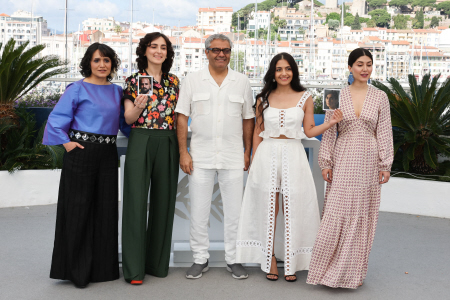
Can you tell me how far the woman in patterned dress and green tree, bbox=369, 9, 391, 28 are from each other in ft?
385

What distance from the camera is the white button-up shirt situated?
3777mm

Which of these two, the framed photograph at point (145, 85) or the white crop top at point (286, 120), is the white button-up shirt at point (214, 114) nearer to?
the white crop top at point (286, 120)

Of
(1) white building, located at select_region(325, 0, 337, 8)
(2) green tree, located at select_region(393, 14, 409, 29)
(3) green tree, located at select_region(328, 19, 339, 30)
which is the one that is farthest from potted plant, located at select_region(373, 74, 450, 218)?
(1) white building, located at select_region(325, 0, 337, 8)

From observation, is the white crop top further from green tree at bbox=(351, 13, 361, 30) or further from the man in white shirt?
green tree at bbox=(351, 13, 361, 30)

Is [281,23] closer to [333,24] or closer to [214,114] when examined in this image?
[333,24]

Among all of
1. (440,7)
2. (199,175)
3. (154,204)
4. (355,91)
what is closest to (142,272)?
(154,204)

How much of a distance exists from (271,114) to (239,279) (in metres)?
1.27

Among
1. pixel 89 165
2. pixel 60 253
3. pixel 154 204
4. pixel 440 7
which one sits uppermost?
pixel 440 7

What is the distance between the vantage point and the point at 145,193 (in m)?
3.79

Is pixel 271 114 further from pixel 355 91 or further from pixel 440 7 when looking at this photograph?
pixel 440 7

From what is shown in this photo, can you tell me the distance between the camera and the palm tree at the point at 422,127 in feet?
22.3

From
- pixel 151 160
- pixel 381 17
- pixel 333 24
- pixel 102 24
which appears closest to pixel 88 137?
pixel 151 160

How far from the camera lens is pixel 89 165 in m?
3.67

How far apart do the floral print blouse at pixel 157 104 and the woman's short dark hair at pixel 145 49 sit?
0.07 m
